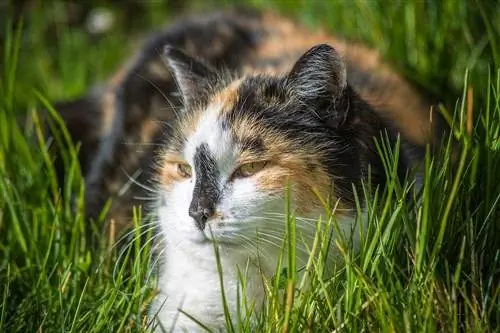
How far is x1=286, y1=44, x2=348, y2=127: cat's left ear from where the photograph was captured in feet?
6.60

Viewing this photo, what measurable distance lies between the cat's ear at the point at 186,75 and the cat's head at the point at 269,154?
0.10 meters

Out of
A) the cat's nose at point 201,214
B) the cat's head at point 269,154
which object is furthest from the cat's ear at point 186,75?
the cat's nose at point 201,214

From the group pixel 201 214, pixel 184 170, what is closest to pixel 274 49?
pixel 184 170

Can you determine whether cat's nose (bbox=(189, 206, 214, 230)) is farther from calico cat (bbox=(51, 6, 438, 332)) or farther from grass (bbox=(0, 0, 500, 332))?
grass (bbox=(0, 0, 500, 332))

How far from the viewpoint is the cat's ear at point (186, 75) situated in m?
2.29

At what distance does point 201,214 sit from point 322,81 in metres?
0.42

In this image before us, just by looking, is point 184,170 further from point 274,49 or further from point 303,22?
point 303,22

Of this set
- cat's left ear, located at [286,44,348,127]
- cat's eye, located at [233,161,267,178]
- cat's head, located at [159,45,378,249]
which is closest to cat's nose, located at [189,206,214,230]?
cat's head, located at [159,45,378,249]

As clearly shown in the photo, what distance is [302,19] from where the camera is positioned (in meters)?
3.83

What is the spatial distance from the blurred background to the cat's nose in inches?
37.7

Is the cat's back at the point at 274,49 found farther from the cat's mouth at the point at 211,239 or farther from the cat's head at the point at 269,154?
the cat's mouth at the point at 211,239

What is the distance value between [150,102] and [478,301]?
1.72 meters

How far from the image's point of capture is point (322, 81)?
2.04 metres

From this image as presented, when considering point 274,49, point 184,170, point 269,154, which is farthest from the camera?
point 274,49
